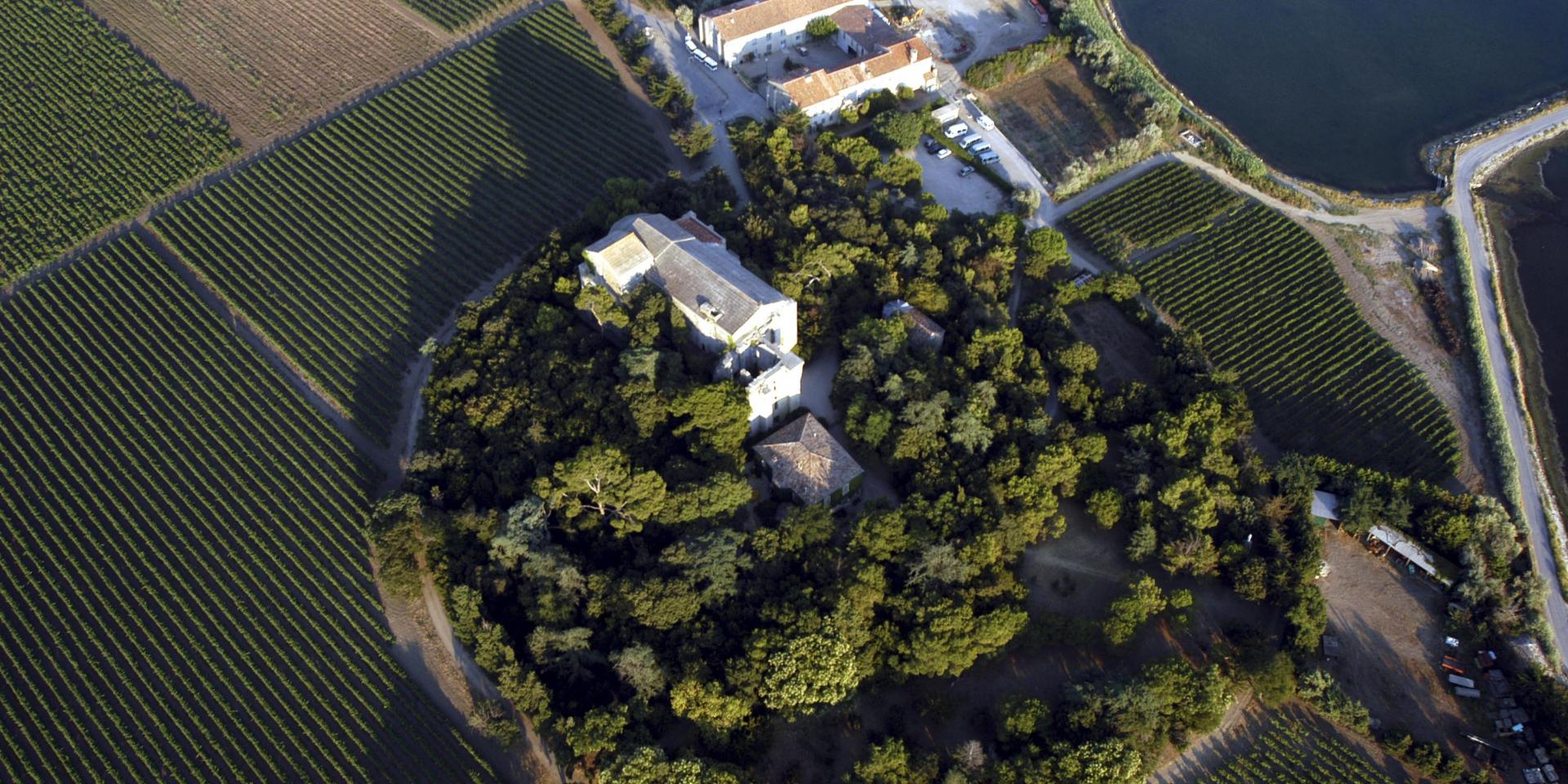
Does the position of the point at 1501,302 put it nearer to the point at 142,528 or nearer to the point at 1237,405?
the point at 1237,405

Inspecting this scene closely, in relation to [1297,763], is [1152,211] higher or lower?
higher

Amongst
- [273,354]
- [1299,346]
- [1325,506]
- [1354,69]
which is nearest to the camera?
[1325,506]

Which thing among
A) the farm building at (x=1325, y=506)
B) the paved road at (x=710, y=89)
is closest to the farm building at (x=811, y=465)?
the paved road at (x=710, y=89)

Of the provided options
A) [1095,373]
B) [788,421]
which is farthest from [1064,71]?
[788,421]

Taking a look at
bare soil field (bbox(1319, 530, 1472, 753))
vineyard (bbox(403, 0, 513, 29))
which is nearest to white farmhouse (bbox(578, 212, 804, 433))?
bare soil field (bbox(1319, 530, 1472, 753))

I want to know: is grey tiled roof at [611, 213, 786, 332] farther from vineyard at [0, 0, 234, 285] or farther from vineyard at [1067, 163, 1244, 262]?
vineyard at [0, 0, 234, 285]

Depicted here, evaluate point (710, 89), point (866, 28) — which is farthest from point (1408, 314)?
point (710, 89)

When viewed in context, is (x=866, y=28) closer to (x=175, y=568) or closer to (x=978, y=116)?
(x=978, y=116)

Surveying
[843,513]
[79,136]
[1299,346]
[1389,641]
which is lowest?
[843,513]
